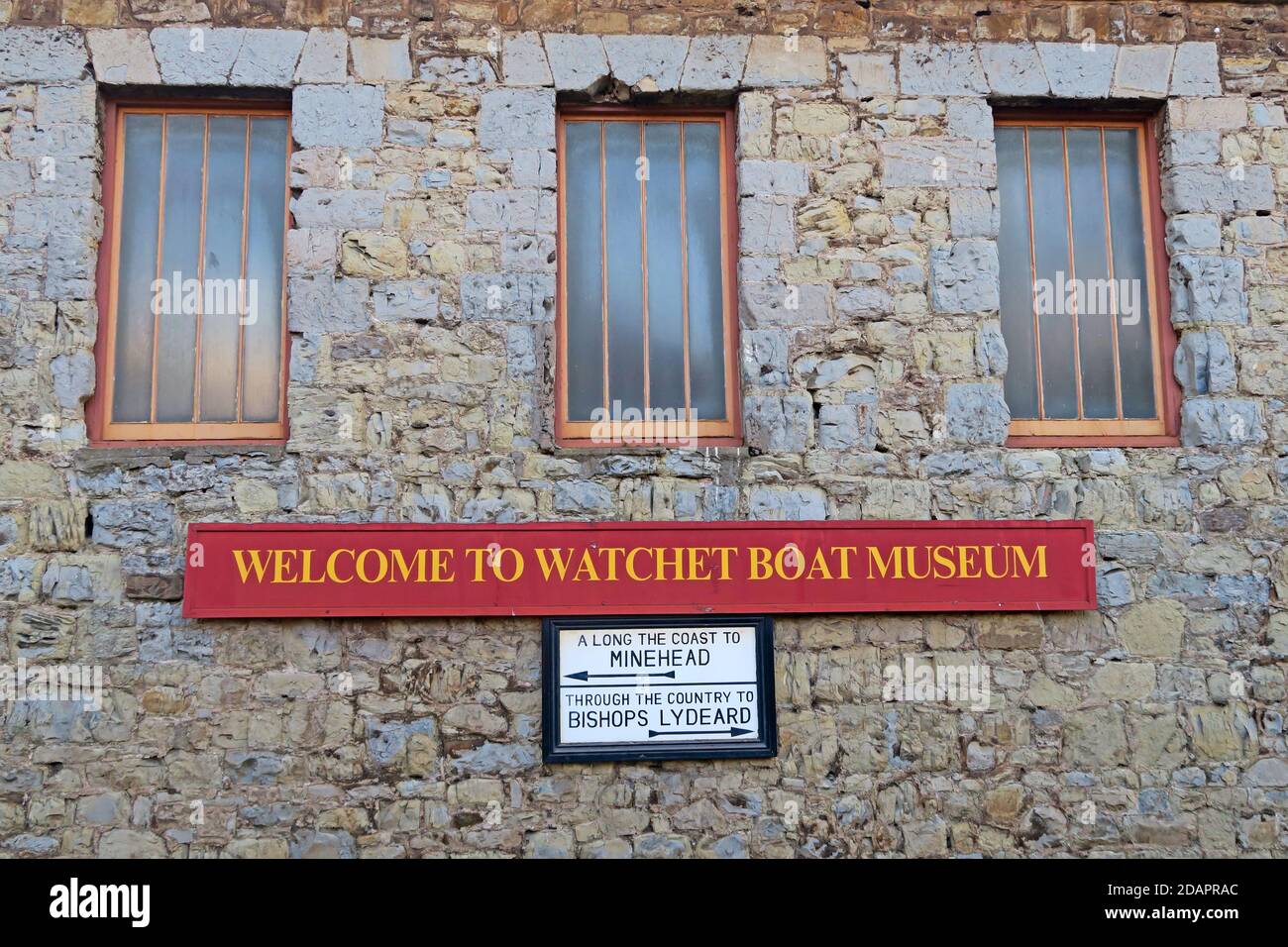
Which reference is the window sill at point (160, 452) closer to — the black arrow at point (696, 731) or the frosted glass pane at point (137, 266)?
the frosted glass pane at point (137, 266)

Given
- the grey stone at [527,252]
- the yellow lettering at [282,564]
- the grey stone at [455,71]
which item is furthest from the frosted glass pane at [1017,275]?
the yellow lettering at [282,564]

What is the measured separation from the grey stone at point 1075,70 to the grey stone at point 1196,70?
341 mm

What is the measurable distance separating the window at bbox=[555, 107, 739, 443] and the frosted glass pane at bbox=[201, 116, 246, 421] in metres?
1.60

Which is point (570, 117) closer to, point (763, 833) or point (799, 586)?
point (799, 586)

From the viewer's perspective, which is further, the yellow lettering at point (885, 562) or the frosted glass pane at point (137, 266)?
the frosted glass pane at point (137, 266)

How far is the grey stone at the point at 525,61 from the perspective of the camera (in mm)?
5684

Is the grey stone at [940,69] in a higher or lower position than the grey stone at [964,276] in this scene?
higher

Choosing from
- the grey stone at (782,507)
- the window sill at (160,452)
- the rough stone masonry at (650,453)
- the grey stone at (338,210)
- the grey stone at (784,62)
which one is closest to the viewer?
the rough stone masonry at (650,453)

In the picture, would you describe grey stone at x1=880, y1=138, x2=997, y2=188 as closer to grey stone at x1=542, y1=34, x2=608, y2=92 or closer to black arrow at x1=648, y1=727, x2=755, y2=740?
grey stone at x1=542, y1=34, x2=608, y2=92

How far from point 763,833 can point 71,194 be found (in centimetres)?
445

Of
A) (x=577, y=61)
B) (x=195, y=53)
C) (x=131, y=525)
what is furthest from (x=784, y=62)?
(x=131, y=525)

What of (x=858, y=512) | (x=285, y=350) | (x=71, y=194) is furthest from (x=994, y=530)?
(x=71, y=194)

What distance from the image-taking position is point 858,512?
5.46 m

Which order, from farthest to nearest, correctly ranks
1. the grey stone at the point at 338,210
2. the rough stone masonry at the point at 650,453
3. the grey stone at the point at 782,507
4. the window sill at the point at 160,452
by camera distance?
1. the grey stone at the point at 338,210
2. the grey stone at the point at 782,507
3. the window sill at the point at 160,452
4. the rough stone masonry at the point at 650,453
